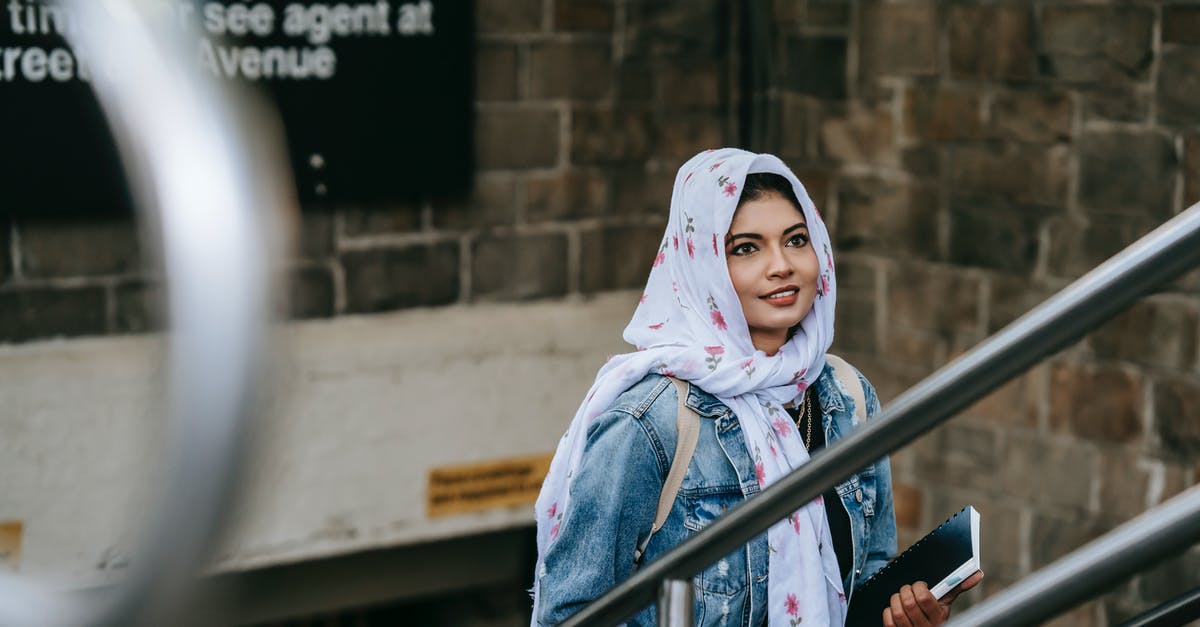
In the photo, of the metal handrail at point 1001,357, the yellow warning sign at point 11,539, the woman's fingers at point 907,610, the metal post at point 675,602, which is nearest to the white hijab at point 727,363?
the woman's fingers at point 907,610

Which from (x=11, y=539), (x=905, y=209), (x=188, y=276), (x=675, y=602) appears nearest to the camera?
(x=188, y=276)

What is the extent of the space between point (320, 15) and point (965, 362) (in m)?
3.34

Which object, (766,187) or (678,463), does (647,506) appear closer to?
(678,463)

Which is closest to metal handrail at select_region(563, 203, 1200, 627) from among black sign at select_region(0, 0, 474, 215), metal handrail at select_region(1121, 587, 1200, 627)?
metal handrail at select_region(1121, 587, 1200, 627)

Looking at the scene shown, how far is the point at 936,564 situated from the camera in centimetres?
211

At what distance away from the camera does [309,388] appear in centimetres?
482

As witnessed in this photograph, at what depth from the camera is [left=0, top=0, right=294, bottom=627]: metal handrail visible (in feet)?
2.17

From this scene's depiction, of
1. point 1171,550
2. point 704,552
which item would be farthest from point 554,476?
point 1171,550

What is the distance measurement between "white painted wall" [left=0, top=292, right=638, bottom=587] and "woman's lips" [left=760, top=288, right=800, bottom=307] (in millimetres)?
2273

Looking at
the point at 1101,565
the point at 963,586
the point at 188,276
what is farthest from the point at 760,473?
the point at 188,276

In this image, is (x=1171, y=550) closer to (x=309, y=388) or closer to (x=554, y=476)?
(x=554, y=476)

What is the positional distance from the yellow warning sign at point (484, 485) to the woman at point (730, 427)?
2.64m

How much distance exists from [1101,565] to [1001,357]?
299 millimetres

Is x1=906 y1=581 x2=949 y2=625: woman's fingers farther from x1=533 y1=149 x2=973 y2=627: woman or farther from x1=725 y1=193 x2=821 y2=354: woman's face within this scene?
x1=725 y1=193 x2=821 y2=354: woman's face
